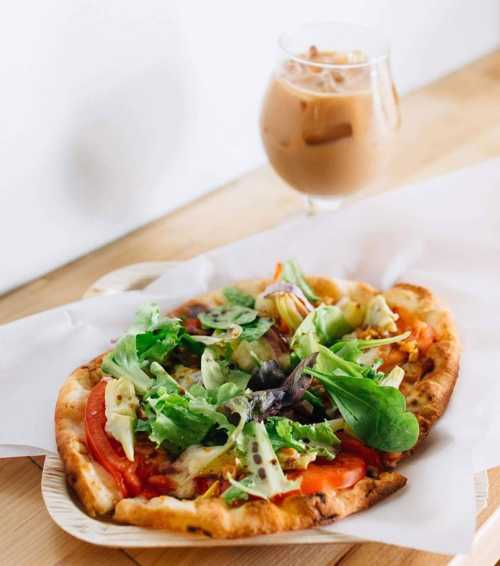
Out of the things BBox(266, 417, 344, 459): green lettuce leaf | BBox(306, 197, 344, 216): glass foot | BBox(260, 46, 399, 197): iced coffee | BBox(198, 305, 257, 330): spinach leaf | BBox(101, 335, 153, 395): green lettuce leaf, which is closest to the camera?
BBox(266, 417, 344, 459): green lettuce leaf

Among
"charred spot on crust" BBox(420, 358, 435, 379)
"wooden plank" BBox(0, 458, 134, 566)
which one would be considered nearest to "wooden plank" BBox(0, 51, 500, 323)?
A: "wooden plank" BBox(0, 458, 134, 566)

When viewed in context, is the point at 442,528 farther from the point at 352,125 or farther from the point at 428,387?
the point at 352,125

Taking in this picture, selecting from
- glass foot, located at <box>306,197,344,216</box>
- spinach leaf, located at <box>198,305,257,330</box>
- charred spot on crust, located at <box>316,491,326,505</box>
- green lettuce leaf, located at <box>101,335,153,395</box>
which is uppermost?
green lettuce leaf, located at <box>101,335,153,395</box>

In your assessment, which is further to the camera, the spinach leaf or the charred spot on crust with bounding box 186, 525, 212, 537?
the spinach leaf

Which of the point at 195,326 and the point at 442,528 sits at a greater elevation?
the point at 195,326

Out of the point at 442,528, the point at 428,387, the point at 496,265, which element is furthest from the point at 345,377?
the point at 496,265

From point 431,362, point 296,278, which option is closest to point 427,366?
point 431,362

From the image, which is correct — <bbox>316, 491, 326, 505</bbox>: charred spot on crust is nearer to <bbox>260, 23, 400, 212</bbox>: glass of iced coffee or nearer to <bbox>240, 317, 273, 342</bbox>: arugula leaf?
<bbox>240, 317, 273, 342</bbox>: arugula leaf
